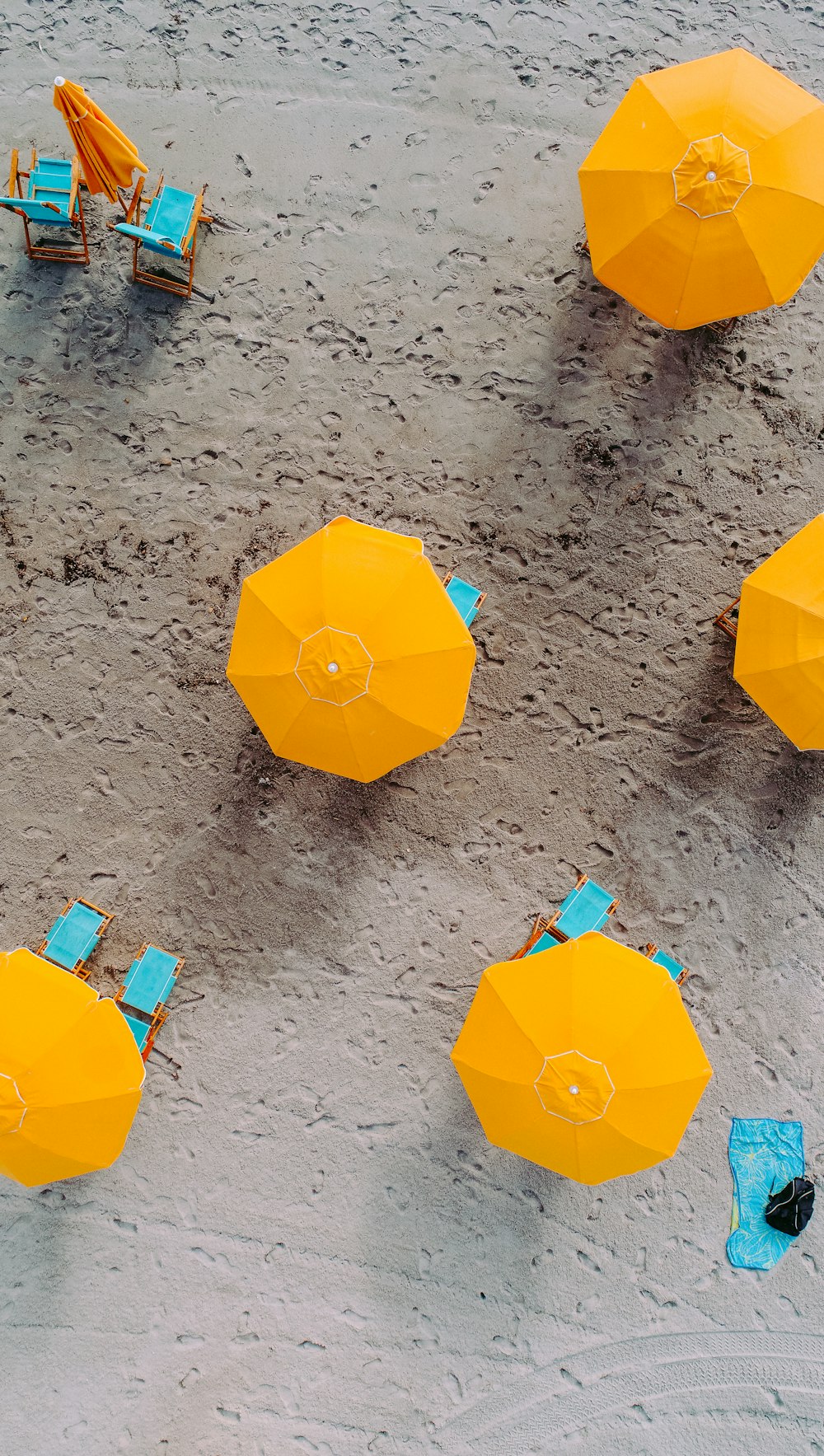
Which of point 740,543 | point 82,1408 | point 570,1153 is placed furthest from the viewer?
point 740,543

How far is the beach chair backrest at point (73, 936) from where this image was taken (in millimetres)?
5355

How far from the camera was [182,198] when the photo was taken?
5.40 metres

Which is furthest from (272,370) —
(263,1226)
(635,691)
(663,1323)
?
(663,1323)

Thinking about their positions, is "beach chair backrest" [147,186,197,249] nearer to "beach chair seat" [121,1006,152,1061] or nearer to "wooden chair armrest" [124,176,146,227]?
"wooden chair armrest" [124,176,146,227]

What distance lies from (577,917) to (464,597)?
7.39 ft

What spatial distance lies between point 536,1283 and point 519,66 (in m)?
8.16

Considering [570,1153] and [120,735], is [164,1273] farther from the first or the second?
[120,735]

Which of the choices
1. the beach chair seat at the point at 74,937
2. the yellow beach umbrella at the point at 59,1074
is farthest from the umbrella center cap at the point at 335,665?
the beach chair seat at the point at 74,937

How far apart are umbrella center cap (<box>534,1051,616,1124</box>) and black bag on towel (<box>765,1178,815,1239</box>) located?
1922 millimetres

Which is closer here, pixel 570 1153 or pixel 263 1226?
pixel 570 1153

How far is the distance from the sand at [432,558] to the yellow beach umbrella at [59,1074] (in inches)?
31.5

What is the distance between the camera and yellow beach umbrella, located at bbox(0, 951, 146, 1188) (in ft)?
14.9

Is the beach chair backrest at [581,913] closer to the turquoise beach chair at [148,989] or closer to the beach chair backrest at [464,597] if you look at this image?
the beach chair backrest at [464,597]

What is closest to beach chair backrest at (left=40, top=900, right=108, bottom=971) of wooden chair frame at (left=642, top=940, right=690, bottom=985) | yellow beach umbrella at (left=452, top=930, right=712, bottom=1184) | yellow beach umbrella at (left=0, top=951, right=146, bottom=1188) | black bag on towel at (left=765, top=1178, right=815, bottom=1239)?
yellow beach umbrella at (left=0, top=951, right=146, bottom=1188)
